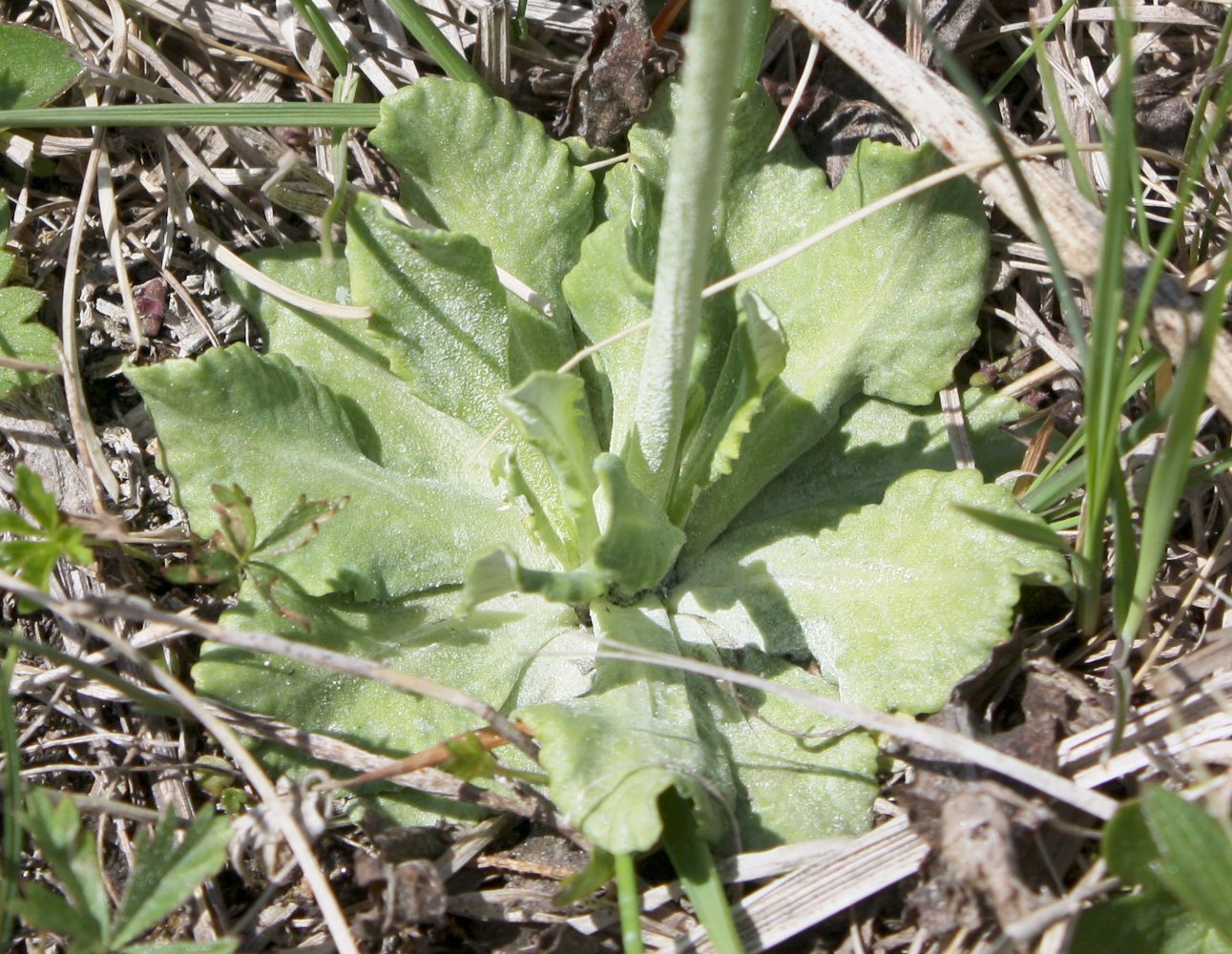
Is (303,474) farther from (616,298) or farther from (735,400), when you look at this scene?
(735,400)

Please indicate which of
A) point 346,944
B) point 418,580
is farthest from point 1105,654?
point 346,944

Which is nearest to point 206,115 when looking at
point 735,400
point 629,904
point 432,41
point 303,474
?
point 432,41

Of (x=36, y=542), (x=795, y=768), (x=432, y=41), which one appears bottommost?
(x=795, y=768)

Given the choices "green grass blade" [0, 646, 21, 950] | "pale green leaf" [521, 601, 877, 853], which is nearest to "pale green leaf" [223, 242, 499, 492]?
"pale green leaf" [521, 601, 877, 853]

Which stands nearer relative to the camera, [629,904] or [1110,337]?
[1110,337]

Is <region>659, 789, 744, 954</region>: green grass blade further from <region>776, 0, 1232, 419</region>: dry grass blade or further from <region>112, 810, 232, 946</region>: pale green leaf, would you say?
<region>776, 0, 1232, 419</region>: dry grass blade

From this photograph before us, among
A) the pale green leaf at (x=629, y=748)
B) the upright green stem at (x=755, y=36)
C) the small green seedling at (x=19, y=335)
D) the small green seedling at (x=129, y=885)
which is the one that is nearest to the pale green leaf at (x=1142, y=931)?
the pale green leaf at (x=629, y=748)

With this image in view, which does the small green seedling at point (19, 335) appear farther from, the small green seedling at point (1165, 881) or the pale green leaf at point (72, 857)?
the small green seedling at point (1165, 881)
